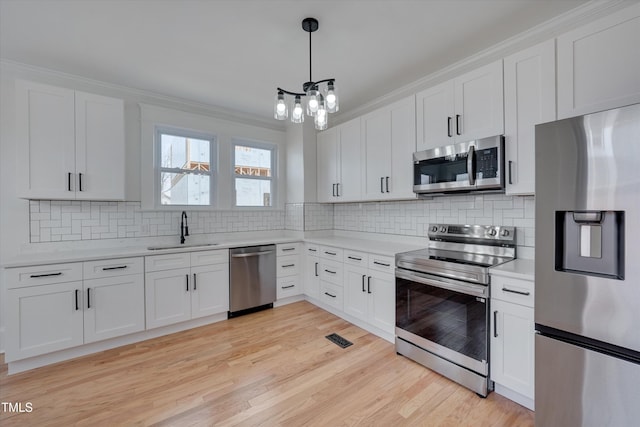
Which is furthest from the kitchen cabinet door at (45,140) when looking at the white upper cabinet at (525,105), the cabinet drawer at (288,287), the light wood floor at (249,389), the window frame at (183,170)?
the white upper cabinet at (525,105)

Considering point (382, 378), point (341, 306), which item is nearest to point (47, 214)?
point (341, 306)

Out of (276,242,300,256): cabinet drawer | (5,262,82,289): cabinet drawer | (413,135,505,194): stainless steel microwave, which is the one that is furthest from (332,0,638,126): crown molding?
(5,262,82,289): cabinet drawer

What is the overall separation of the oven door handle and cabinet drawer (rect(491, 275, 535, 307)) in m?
0.07

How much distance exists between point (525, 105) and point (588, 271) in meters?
1.26

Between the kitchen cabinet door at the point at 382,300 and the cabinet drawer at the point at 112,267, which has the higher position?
the cabinet drawer at the point at 112,267

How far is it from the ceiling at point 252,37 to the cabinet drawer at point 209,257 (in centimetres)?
195

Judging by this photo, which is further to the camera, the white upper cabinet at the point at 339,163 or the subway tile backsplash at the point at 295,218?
the white upper cabinet at the point at 339,163

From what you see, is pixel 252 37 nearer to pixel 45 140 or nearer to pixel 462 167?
pixel 462 167

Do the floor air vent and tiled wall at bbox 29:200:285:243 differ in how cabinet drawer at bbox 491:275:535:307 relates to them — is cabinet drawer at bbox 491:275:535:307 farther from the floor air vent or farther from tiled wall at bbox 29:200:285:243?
tiled wall at bbox 29:200:285:243

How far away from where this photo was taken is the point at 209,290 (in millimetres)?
3250

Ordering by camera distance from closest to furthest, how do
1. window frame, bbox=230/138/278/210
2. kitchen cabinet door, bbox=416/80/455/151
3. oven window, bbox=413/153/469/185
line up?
oven window, bbox=413/153/469/185
kitchen cabinet door, bbox=416/80/455/151
window frame, bbox=230/138/278/210

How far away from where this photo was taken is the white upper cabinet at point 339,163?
353 cm

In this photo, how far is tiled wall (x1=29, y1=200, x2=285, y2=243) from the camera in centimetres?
279

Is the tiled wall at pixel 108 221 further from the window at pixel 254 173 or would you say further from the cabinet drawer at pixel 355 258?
the cabinet drawer at pixel 355 258
